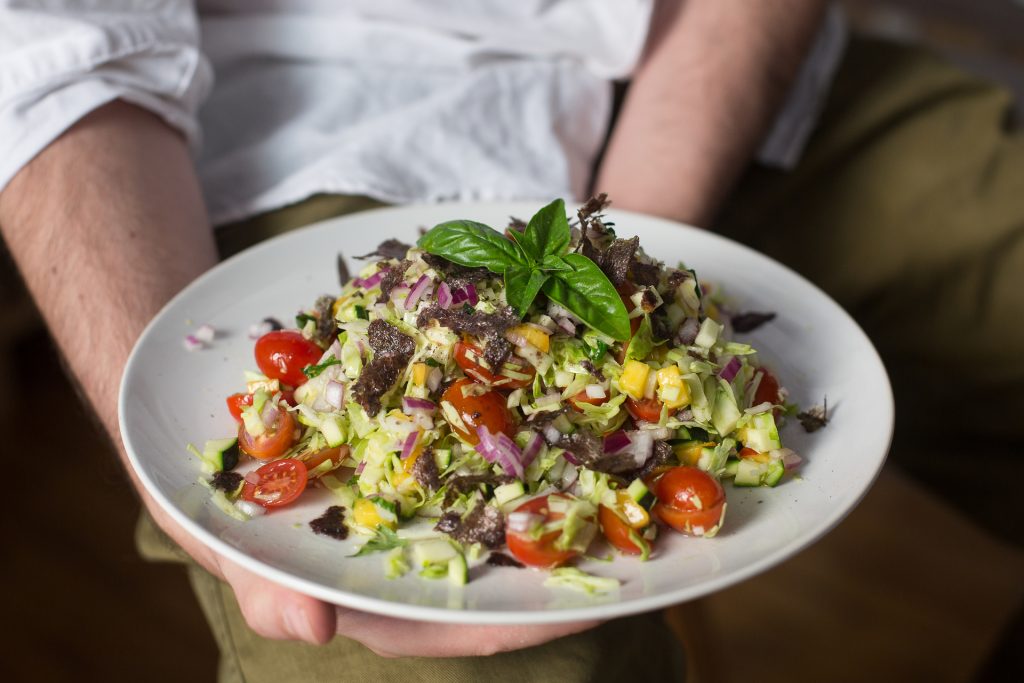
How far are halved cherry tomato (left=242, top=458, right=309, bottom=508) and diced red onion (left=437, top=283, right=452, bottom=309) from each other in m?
0.29

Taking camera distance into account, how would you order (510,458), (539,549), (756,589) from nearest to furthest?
(539,549) → (510,458) → (756,589)

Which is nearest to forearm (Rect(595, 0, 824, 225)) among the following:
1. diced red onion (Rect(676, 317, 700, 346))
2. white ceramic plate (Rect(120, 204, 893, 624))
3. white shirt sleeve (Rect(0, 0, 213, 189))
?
white ceramic plate (Rect(120, 204, 893, 624))

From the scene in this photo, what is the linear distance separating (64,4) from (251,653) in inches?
48.0

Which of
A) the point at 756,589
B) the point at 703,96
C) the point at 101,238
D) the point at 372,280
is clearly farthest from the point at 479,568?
the point at 756,589

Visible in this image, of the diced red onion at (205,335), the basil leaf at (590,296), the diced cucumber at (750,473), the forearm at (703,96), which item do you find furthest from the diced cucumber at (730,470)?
the forearm at (703,96)

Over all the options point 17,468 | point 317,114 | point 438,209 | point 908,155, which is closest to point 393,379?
point 438,209

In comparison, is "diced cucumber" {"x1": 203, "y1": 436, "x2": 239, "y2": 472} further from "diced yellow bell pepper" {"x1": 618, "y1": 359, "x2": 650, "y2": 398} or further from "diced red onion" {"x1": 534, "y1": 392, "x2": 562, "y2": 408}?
"diced yellow bell pepper" {"x1": 618, "y1": 359, "x2": 650, "y2": 398}

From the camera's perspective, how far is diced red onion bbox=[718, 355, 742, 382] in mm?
1283

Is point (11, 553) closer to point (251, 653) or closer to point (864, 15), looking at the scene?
point (251, 653)

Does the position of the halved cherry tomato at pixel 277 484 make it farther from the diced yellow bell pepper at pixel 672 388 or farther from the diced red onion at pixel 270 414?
the diced yellow bell pepper at pixel 672 388

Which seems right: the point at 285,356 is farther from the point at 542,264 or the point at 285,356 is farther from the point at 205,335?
the point at 542,264

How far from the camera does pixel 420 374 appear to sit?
4.01ft

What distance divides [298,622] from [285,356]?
0.39 m

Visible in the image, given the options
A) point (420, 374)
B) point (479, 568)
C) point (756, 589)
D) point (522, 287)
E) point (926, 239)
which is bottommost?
point (756, 589)
